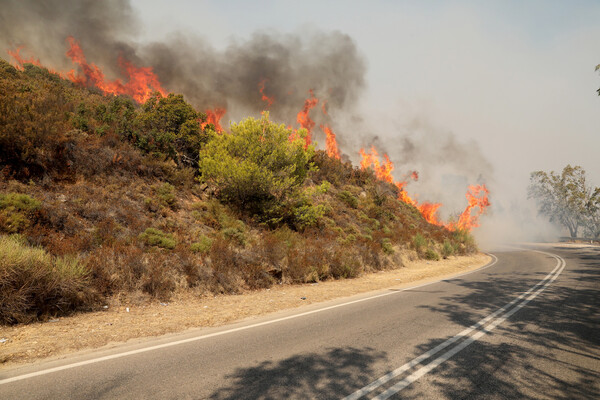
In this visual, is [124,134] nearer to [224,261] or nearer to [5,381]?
[224,261]

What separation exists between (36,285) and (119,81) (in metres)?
45.8

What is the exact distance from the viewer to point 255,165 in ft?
47.1

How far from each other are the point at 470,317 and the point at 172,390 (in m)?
6.29

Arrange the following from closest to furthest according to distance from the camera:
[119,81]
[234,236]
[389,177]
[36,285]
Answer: [36,285]
[234,236]
[389,177]
[119,81]

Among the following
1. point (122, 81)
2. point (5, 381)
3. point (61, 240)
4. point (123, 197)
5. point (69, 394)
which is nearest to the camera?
point (69, 394)

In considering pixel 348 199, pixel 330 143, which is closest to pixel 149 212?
pixel 348 199

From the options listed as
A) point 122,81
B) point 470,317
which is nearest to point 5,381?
point 470,317

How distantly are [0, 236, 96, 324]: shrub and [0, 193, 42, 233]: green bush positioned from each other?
732 mm

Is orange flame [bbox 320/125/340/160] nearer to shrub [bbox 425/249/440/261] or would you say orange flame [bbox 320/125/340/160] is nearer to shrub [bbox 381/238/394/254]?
shrub [bbox 425/249/440/261]

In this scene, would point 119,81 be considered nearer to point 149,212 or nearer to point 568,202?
point 149,212

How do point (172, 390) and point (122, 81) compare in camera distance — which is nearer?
point (172, 390)

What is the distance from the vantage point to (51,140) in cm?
1134

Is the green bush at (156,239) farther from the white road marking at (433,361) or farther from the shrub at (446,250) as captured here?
the shrub at (446,250)

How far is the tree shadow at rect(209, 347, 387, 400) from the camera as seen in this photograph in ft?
11.1
